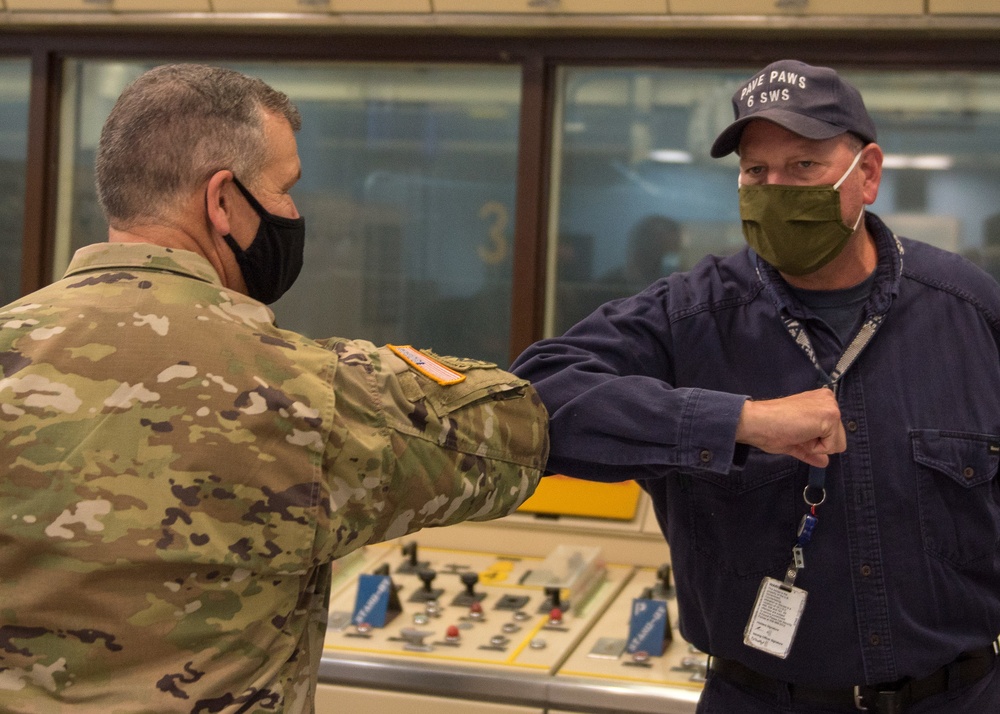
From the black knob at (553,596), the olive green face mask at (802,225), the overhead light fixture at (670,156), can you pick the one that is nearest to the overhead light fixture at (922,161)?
the overhead light fixture at (670,156)

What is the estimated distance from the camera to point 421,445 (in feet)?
4.20

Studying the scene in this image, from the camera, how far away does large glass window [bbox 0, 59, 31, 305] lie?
3852 mm

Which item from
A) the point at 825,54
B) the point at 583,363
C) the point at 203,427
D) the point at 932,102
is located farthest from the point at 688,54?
the point at 203,427

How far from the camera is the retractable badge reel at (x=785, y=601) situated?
1.51 metres

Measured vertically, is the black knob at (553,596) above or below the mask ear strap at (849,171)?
below

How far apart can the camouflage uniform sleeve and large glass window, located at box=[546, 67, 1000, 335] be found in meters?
2.18

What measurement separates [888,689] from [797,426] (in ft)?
1.43

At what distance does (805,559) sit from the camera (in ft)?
5.11

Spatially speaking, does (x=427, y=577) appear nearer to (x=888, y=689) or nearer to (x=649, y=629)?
(x=649, y=629)

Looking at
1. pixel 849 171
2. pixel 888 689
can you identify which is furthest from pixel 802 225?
pixel 888 689

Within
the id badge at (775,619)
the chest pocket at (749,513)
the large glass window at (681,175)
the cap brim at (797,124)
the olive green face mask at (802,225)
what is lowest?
the id badge at (775,619)

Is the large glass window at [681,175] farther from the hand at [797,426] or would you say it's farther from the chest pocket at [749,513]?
the hand at [797,426]

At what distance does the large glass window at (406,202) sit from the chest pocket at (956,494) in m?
2.16

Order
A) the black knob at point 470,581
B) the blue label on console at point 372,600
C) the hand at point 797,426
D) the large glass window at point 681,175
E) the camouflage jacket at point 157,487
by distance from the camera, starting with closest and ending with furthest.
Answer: the camouflage jacket at point 157,487, the hand at point 797,426, the blue label on console at point 372,600, the black knob at point 470,581, the large glass window at point 681,175
